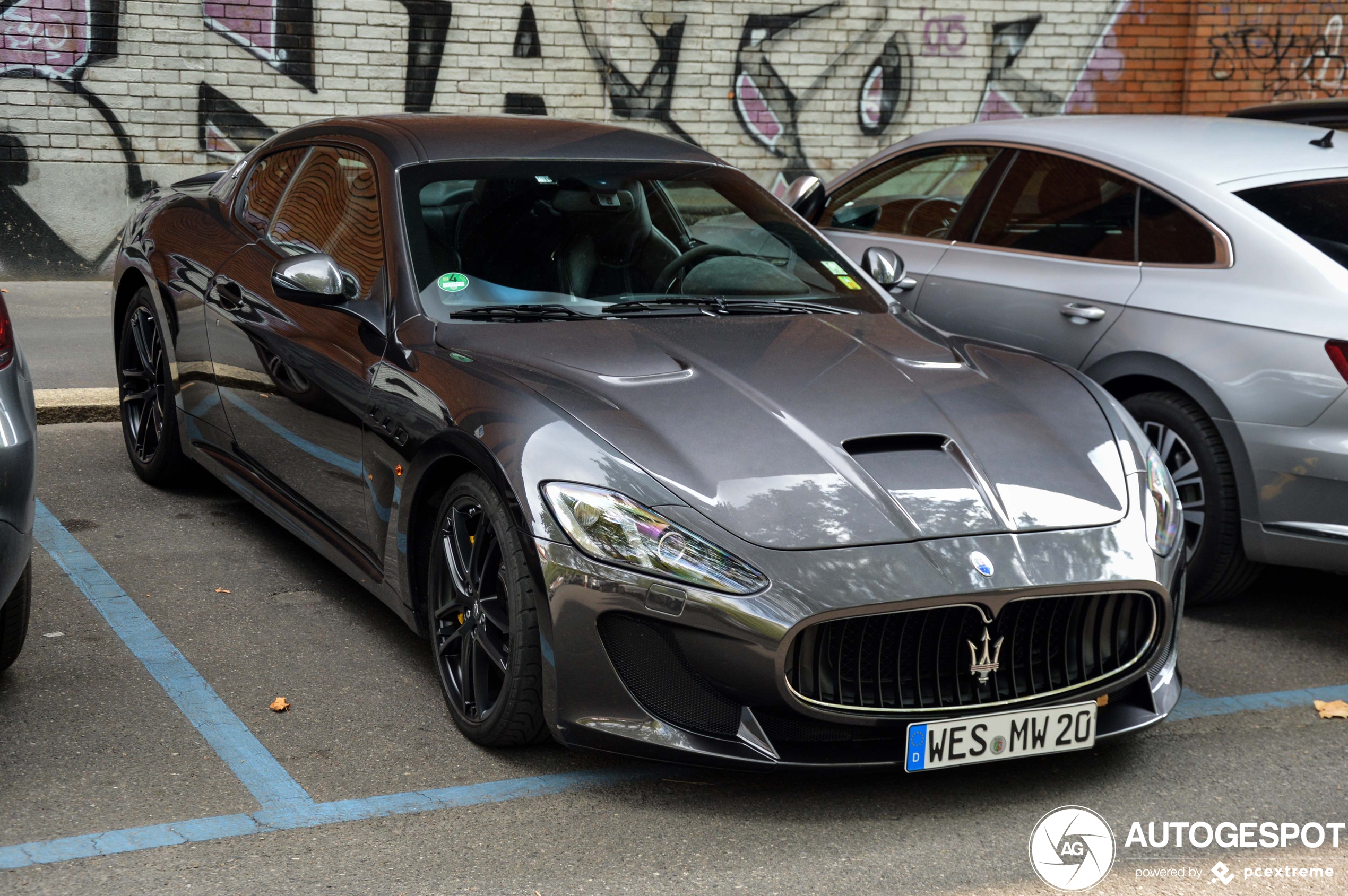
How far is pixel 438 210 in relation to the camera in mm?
4316

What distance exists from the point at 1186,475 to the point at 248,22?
27.7 ft

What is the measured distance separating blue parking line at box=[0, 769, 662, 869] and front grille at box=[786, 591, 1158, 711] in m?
0.67

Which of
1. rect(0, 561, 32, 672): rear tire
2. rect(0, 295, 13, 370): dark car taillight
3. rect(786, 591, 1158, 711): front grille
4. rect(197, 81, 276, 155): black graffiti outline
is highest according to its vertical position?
rect(0, 295, 13, 370): dark car taillight

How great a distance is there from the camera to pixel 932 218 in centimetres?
628

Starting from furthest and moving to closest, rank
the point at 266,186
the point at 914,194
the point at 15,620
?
the point at 914,194, the point at 266,186, the point at 15,620

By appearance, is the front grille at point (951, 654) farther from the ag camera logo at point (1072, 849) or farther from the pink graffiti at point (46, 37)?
the pink graffiti at point (46, 37)

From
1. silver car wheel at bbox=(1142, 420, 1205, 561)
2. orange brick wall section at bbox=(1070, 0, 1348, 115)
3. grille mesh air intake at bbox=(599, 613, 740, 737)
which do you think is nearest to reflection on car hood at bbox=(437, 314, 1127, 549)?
grille mesh air intake at bbox=(599, 613, 740, 737)

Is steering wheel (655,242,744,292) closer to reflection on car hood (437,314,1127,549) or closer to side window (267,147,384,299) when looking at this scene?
reflection on car hood (437,314,1127,549)

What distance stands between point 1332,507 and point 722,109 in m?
8.47

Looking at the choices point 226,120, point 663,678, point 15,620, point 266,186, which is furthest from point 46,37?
point 663,678

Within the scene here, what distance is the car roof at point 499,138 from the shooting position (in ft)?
14.9

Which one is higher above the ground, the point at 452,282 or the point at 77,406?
the point at 452,282

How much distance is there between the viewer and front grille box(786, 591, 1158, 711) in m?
3.16

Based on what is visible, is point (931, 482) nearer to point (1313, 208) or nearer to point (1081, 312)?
point (1081, 312)
